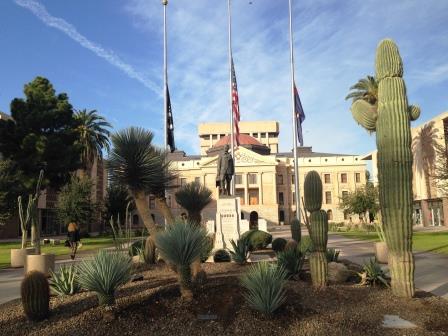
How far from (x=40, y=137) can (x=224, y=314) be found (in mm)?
29816

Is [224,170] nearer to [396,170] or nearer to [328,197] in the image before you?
[396,170]

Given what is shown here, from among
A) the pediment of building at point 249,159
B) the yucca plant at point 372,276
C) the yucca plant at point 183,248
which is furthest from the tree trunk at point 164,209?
the pediment of building at point 249,159

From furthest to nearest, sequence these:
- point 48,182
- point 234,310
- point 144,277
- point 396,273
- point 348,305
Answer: point 48,182 < point 144,277 < point 396,273 < point 348,305 < point 234,310

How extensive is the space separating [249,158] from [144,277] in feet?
240

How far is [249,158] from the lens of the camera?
3258 inches

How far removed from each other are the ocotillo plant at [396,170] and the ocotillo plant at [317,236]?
3.82 feet

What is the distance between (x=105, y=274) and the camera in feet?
21.8

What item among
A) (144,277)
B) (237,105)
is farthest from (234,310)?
(237,105)

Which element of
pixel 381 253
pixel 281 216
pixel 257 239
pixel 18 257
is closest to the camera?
pixel 381 253

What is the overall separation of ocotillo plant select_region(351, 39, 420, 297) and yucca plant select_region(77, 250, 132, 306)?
4.82m

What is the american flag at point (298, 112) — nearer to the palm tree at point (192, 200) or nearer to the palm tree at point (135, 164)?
the palm tree at point (192, 200)

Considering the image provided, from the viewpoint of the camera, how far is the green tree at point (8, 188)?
2826cm

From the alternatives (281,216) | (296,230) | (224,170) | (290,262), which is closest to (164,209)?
(290,262)

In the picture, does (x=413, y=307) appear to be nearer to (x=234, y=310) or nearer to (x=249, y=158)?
(x=234, y=310)
